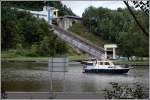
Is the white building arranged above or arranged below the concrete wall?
above

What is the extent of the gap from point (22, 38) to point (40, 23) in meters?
3.95

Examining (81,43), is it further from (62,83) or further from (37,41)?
(62,83)

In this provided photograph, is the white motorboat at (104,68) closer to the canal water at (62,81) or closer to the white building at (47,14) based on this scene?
the canal water at (62,81)

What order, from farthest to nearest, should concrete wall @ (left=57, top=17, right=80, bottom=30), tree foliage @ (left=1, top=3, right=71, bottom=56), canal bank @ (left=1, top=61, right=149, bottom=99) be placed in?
concrete wall @ (left=57, top=17, right=80, bottom=30) < tree foliage @ (left=1, top=3, right=71, bottom=56) < canal bank @ (left=1, top=61, right=149, bottom=99)

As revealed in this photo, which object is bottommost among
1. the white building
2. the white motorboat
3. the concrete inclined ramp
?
the white motorboat

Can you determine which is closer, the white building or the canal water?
the canal water

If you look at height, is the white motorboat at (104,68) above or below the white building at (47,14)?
below

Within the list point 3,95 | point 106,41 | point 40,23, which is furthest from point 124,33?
point 3,95

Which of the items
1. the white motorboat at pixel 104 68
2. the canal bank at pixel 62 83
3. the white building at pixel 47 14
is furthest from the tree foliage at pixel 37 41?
the canal bank at pixel 62 83

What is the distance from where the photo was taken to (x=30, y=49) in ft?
156

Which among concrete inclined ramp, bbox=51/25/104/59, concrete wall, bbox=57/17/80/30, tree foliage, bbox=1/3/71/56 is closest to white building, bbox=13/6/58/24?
concrete wall, bbox=57/17/80/30

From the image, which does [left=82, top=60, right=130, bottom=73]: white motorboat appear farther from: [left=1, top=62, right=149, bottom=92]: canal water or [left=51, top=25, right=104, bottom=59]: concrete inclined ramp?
[left=51, top=25, right=104, bottom=59]: concrete inclined ramp

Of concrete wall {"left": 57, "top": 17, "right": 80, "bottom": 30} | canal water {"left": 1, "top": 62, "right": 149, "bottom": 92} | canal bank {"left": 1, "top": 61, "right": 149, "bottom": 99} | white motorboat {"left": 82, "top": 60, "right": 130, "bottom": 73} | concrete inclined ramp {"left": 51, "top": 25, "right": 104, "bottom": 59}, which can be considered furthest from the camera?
concrete wall {"left": 57, "top": 17, "right": 80, "bottom": 30}

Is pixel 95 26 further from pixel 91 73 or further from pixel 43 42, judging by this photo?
pixel 91 73
